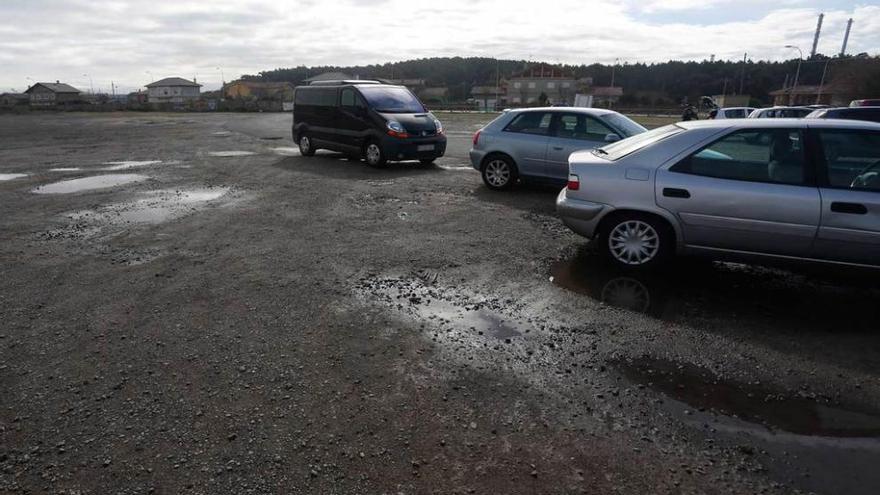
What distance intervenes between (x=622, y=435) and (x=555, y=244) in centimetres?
385

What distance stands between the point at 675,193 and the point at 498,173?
16.9ft

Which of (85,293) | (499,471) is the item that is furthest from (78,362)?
(499,471)

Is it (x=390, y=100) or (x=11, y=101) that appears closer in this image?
(x=390, y=100)

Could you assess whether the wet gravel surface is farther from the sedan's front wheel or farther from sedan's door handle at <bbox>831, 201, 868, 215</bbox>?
sedan's door handle at <bbox>831, 201, 868, 215</bbox>

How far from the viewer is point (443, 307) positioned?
470 centimetres

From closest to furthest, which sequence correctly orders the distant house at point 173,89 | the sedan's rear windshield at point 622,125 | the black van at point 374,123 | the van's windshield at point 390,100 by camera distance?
the sedan's rear windshield at point 622,125
the black van at point 374,123
the van's windshield at point 390,100
the distant house at point 173,89

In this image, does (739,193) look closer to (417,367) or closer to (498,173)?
(417,367)

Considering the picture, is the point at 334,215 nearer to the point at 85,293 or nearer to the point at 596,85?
the point at 85,293

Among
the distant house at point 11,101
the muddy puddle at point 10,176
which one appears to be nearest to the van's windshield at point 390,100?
the muddy puddle at point 10,176

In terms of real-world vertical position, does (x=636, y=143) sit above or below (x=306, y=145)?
above

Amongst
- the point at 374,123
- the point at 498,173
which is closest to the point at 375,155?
the point at 374,123

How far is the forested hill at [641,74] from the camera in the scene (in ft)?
322

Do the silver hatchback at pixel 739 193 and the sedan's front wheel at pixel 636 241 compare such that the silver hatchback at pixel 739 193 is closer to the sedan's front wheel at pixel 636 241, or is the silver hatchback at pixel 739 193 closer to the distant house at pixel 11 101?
the sedan's front wheel at pixel 636 241

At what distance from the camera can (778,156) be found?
4.82 meters
